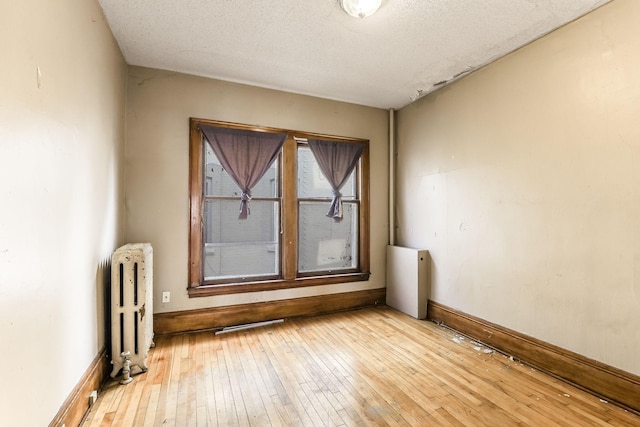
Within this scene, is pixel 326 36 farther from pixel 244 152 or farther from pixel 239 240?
pixel 239 240

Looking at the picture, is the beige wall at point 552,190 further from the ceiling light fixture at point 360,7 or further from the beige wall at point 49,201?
the beige wall at point 49,201

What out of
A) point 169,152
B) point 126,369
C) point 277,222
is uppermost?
point 169,152

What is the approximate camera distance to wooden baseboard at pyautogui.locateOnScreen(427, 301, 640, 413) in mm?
1957

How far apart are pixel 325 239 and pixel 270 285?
0.98 meters

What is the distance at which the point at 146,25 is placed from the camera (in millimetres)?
2348

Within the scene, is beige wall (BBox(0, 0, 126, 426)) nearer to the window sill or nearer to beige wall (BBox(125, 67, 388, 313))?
beige wall (BBox(125, 67, 388, 313))

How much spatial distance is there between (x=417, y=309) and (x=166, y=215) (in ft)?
9.84

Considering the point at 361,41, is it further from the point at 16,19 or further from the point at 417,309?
the point at 417,309

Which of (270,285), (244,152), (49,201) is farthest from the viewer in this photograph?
(270,285)

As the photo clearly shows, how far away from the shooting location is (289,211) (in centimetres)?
361

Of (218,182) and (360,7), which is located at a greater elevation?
(360,7)

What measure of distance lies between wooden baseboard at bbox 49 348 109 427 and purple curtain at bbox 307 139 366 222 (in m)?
2.68

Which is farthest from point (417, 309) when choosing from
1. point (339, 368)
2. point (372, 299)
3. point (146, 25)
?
point (146, 25)

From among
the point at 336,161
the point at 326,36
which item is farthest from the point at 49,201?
the point at 336,161
